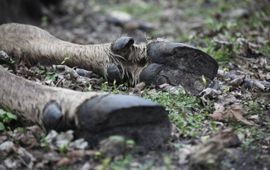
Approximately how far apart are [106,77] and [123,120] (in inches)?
53.2

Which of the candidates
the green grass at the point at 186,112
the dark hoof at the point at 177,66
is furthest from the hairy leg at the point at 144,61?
the green grass at the point at 186,112

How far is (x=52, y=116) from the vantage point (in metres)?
3.35

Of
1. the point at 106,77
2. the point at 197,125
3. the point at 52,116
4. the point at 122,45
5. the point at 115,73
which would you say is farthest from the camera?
the point at 106,77

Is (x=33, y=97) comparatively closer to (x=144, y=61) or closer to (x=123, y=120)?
(x=123, y=120)

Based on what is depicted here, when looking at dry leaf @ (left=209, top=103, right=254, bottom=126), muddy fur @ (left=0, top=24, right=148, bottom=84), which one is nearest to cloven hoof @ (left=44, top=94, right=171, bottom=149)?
dry leaf @ (left=209, top=103, right=254, bottom=126)

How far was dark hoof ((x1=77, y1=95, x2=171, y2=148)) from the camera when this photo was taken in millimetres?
3119

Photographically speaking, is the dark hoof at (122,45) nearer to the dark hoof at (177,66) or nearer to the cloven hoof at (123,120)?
the dark hoof at (177,66)

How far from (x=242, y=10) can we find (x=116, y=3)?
308cm

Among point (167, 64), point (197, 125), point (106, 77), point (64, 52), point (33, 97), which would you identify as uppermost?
point (64, 52)

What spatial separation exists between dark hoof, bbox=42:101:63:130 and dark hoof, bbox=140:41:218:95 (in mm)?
1030

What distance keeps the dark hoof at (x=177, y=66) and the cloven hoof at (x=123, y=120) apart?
889mm

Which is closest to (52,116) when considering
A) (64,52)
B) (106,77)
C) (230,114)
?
(106,77)

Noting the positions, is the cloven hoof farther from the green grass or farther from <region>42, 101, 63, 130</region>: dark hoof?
the green grass

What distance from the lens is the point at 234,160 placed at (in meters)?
3.26
